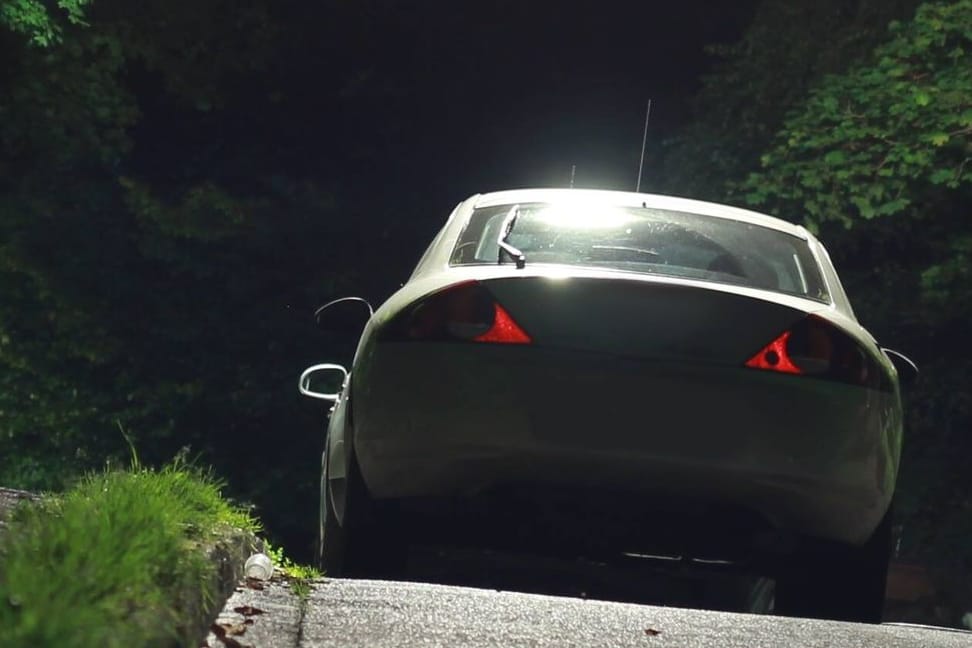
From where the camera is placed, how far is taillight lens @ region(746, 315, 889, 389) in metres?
5.95

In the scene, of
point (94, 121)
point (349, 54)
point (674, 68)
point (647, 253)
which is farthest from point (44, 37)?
point (647, 253)

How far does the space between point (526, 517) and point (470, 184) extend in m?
24.0

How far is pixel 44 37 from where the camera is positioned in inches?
912

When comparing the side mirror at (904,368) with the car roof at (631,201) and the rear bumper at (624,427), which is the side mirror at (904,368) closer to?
the car roof at (631,201)

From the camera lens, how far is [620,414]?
232 inches

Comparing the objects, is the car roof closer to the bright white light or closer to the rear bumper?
the bright white light

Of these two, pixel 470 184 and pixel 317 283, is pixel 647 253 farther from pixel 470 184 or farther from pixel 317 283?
pixel 470 184

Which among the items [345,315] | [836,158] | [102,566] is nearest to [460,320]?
[345,315]

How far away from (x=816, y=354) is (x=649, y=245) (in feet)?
2.34

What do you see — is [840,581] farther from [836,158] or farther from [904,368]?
[836,158]

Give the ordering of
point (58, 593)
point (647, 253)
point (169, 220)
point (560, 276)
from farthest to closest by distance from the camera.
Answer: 1. point (169, 220)
2. point (647, 253)
3. point (560, 276)
4. point (58, 593)

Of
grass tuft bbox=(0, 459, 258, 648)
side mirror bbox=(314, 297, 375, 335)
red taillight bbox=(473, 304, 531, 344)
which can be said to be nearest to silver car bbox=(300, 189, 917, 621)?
red taillight bbox=(473, 304, 531, 344)

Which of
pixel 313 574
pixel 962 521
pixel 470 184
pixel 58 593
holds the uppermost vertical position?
pixel 58 593

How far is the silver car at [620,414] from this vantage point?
19.4 ft
